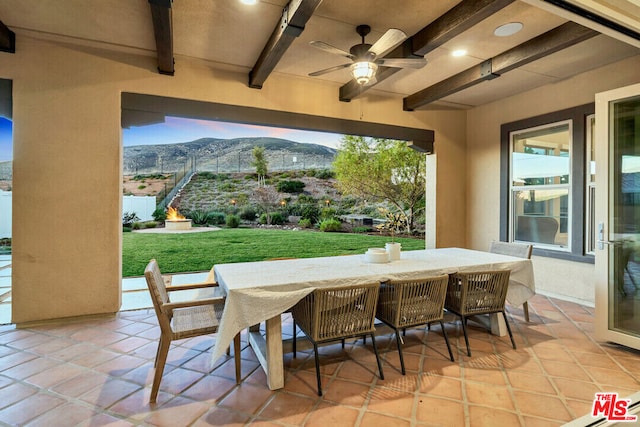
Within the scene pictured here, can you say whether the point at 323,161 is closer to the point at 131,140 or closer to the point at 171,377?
the point at 131,140

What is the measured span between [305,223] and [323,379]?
972 centimetres

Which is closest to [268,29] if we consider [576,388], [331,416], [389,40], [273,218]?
[389,40]

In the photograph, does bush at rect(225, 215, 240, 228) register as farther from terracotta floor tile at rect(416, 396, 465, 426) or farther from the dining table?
terracotta floor tile at rect(416, 396, 465, 426)

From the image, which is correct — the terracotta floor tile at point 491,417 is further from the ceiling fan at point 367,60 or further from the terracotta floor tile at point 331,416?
the ceiling fan at point 367,60

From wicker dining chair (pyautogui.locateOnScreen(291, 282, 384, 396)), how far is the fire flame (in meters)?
9.23

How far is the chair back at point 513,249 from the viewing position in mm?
3377

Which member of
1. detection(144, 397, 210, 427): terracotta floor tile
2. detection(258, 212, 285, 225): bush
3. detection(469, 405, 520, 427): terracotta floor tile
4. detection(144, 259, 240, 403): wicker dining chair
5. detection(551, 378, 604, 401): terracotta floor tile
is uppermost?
detection(258, 212, 285, 225): bush

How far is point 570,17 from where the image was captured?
1367mm

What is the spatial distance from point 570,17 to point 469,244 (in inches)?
184

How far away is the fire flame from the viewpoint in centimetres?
1027

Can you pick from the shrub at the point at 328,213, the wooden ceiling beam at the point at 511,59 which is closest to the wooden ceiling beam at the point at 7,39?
the wooden ceiling beam at the point at 511,59

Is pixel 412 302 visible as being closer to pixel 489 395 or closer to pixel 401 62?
pixel 489 395

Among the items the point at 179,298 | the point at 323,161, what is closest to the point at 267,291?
the point at 179,298

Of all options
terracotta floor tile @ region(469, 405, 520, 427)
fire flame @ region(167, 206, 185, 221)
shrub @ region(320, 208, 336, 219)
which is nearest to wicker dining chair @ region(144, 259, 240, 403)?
terracotta floor tile @ region(469, 405, 520, 427)
